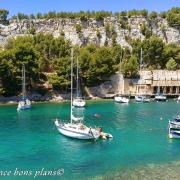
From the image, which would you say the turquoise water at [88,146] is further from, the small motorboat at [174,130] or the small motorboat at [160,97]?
the small motorboat at [160,97]

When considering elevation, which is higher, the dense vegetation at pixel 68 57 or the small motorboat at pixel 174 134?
the dense vegetation at pixel 68 57

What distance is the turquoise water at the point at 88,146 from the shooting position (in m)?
40.4

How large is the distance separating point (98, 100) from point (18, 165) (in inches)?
2566

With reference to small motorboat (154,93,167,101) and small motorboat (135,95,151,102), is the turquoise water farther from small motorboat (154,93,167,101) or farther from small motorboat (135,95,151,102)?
small motorboat (154,93,167,101)

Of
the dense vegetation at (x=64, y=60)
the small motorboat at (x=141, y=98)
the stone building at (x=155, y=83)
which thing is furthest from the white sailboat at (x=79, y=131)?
the stone building at (x=155, y=83)

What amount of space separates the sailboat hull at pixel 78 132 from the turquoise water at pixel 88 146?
687mm

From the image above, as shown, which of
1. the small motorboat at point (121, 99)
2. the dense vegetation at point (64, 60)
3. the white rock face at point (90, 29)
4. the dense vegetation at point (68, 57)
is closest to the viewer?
the small motorboat at point (121, 99)

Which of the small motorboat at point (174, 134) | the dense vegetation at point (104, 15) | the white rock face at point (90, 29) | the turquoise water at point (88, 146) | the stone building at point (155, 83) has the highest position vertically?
the dense vegetation at point (104, 15)

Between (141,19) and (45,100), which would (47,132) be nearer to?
(45,100)

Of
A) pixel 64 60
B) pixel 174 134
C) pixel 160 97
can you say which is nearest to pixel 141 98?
pixel 160 97

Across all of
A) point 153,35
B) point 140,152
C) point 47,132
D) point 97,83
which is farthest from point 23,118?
point 153,35

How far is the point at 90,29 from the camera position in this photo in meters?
136

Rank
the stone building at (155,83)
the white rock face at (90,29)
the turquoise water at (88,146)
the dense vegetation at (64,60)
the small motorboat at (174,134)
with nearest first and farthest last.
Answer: the turquoise water at (88,146)
the small motorboat at (174,134)
the dense vegetation at (64,60)
the stone building at (155,83)
the white rock face at (90,29)

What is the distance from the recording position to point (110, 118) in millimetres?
71875
